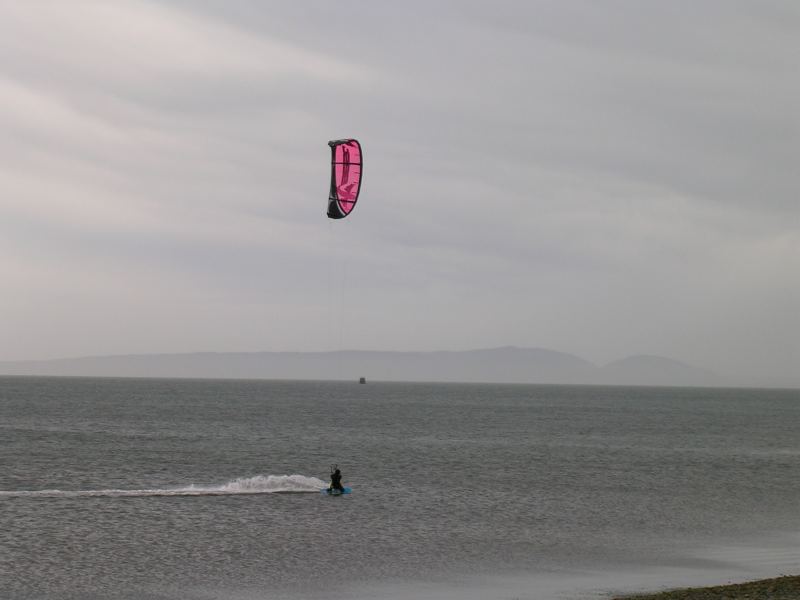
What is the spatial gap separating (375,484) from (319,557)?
21080 mm

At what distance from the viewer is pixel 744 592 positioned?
78.1 feet

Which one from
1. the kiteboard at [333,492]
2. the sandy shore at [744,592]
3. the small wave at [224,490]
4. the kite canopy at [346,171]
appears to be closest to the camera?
the sandy shore at [744,592]

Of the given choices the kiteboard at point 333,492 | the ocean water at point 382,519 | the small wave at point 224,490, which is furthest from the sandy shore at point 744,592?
the small wave at point 224,490

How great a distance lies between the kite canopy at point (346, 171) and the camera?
3008cm

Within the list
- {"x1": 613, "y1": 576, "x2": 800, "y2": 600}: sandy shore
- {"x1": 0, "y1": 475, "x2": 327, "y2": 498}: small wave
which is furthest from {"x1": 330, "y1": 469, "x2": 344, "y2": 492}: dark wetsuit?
{"x1": 613, "y1": 576, "x2": 800, "y2": 600}: sandy shore

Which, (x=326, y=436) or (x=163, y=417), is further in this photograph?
(x=163, y=417)

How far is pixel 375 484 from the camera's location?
52.2 m

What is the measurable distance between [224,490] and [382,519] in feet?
37.8

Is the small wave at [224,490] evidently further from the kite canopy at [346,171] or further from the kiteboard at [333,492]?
the kite canopy at [346,171]

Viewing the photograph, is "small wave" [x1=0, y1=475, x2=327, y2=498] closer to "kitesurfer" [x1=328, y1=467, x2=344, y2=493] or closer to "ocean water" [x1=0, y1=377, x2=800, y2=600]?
"ocean water" [x1=0, y1=377, x2=800, y2=600]

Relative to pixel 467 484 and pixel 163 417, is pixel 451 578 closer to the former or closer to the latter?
pixel 467 484

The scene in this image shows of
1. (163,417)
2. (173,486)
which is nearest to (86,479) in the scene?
(173,486)

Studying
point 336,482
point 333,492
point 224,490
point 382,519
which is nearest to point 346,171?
point 382,519

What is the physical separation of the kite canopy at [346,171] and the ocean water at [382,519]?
11.8 metres
